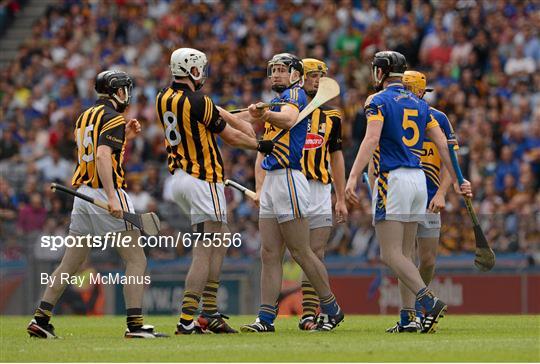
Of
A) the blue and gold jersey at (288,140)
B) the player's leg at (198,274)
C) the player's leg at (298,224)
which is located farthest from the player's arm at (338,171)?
the player's leg at (198,274)

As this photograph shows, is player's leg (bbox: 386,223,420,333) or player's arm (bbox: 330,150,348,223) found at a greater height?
player's arm (bbox: 330,150,348,223)

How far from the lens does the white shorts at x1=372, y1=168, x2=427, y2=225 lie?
39.8 feet

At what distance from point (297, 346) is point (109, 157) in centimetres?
249

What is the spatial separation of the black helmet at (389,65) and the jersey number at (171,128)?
6.27 feet

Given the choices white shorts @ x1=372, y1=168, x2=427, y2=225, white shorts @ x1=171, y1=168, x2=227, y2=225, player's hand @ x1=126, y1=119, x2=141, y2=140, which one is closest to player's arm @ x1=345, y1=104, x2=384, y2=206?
white shorts @ x1=372, y1=168, x2=427, y2=225

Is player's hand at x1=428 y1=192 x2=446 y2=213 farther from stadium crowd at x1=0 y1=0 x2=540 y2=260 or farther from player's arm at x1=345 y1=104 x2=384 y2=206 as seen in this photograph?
stadium crowd at x1=0 y1=0 x2=540 y2=260

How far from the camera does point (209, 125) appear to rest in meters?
12.1

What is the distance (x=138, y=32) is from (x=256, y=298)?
31.1 feet

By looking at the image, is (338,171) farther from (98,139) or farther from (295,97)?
(98,139)

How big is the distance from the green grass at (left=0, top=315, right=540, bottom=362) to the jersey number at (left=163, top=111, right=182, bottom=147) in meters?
1.82

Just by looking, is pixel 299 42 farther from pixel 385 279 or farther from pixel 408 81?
pixel 408 81

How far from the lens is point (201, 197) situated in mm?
12227

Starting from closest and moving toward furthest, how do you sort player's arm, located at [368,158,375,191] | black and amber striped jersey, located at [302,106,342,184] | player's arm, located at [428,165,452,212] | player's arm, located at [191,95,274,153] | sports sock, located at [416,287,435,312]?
sports sock, located at [416,287,435,312]
player's arm, located at [191,95,274,153]
player's arm, located at [368,158,375,191]
black and amber striped jersey, located at [302,106,342,184]
player's arm, located at [428,165,452,212]

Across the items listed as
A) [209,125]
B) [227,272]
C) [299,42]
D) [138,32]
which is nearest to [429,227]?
[209,125]
